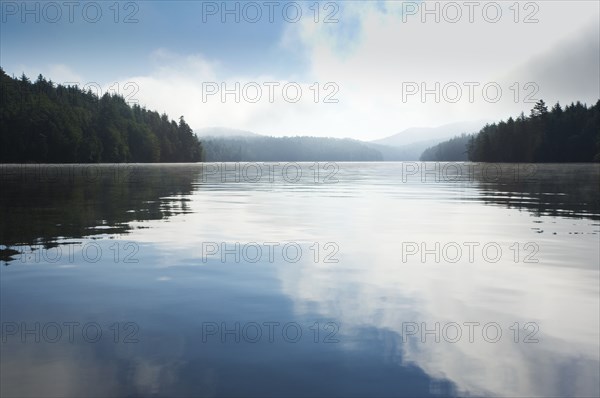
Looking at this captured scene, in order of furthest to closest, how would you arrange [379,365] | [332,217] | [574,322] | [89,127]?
[89,127] < [332,217] < [574,322] < [379,365]

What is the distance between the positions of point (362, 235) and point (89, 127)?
189076 millimetres

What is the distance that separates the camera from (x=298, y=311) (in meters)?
9.91

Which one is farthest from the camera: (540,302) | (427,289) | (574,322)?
(427,289)

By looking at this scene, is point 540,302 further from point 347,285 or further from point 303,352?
point 303,352

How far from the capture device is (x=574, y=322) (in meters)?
9.52

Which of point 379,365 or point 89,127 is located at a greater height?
point 89,127

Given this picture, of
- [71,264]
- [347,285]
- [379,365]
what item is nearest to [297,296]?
[347,285]

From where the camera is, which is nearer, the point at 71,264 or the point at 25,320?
the point at 25,320

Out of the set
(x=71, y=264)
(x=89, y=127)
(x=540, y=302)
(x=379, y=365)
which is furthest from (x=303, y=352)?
(x=89, y=127)

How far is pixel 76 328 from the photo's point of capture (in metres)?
8.84

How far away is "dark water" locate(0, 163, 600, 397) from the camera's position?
6.89 m

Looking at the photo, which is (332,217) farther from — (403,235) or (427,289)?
(427,289)

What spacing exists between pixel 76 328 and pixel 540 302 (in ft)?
28.5

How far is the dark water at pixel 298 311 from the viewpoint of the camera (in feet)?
22.6
